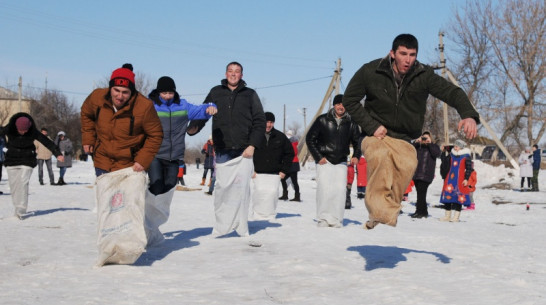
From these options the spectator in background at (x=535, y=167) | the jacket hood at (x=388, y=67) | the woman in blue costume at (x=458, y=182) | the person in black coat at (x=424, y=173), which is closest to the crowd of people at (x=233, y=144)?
the jacket hood at (x=388, y=67)

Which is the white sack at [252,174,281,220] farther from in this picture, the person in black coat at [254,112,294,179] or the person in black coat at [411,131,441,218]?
the person in black coat at [411,131,441,218]

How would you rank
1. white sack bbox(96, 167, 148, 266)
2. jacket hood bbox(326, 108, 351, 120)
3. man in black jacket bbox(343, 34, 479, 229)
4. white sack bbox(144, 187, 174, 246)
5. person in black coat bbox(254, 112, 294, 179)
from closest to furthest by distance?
1. man in black jacket bbox(343, 34, 479, 229)
2. white sack bbox(96, 167, 148, 266)
3. white sack bbox(144, 187, 174, 246)
4. jacket hood bbox(326, 108, 351, 120)
5. person in black coat bbox(254, 112, 294, 179)

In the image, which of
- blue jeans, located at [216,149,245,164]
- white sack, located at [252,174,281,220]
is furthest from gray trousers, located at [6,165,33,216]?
blue jeans, located at [216,149,245,164]

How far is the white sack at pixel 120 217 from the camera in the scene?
6.00 meters

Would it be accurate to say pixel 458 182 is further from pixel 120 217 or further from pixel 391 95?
pixel 120 217

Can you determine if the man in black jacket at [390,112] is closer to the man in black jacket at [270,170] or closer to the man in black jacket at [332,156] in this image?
the man in black jacket at [332,156]

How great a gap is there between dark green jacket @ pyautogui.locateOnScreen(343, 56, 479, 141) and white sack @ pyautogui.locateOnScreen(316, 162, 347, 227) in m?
4.19

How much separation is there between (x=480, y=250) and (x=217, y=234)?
11.0ft

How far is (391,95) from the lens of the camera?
577 cm

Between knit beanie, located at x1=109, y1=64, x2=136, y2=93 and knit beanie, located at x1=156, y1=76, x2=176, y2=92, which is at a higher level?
knit beanie, located at x1=156, y1=76, x2=176, y2=92

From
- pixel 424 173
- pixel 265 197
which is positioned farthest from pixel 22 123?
pixel 424 173

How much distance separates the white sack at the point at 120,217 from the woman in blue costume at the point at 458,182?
8.44m

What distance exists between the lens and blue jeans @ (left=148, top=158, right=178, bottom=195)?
24.5 feet

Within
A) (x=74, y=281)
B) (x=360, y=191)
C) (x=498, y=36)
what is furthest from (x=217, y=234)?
(x=498, y=36)
